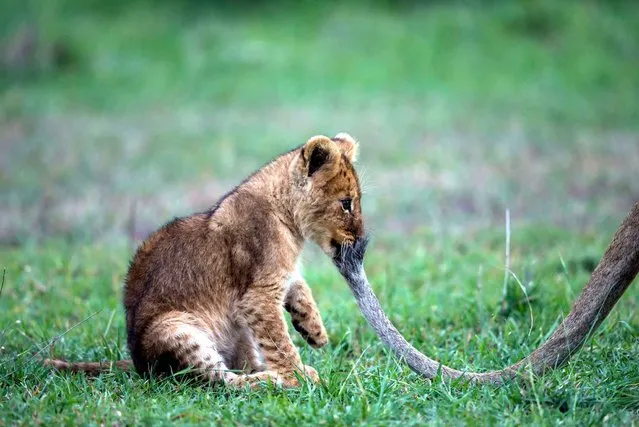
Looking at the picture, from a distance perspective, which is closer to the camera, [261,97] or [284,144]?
[284,144]

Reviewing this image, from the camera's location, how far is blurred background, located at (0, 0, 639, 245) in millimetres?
11867

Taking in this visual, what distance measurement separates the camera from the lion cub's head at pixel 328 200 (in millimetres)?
5883

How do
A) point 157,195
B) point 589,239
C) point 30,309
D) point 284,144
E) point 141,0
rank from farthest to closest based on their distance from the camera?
point 141,0 < point 284,144 < point 157,195 < point 589,239 < point 30,309

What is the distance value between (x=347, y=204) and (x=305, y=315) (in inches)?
30.5

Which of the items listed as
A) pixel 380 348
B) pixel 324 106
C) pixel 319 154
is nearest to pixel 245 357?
pixel 380 348

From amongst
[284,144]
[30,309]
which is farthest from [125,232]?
[284,144]

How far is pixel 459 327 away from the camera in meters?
6.67

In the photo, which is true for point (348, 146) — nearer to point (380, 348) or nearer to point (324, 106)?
point (380, 348)

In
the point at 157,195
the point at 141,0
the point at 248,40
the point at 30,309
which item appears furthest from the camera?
the point at 141,0

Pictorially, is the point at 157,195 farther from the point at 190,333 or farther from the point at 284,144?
the point at 190,333

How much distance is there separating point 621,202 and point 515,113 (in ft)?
17.3

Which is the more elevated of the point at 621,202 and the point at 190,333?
the point at 190,333

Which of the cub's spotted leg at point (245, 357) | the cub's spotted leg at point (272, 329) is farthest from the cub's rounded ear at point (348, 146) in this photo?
the cub's spotted leg at point (245, 357)

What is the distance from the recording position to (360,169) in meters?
12.6
